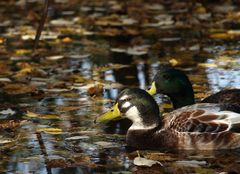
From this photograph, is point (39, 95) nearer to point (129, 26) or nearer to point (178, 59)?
point (178, 59)

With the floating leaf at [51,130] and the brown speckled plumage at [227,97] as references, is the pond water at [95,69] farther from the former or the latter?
the brown speckled plumage at [227,97]

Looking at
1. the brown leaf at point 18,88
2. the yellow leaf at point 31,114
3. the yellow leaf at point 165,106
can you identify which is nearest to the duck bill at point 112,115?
the yellow leaf at point 31,114

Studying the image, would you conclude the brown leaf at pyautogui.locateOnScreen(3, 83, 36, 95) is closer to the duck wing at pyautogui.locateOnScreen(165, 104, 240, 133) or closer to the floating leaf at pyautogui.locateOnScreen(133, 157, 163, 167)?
the duck wing at pyautogui.locateOnScreen(165, 104, 240, 133)

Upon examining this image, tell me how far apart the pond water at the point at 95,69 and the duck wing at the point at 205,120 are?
207 millimetres

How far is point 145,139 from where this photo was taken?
7.23 metres

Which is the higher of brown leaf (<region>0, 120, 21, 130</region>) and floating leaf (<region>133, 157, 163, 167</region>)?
brown leaf (<region>0, 120, 21, 130</region>)

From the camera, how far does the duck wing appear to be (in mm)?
6906

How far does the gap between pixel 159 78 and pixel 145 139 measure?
38.1 inches

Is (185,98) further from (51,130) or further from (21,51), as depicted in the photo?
(21,51)

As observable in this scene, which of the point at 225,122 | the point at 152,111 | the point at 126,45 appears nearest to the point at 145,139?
the point at 152,111

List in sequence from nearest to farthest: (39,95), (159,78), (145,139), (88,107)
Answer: (145,139)
(159,78)
(88,107)
(39,95)

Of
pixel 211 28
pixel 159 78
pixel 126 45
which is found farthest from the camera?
pixel 211 28

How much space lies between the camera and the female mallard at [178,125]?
6.95 metres

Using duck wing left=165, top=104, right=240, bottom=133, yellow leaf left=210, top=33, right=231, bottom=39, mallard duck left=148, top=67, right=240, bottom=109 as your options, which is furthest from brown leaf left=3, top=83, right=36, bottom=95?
yellow leaf left=210, top=33, right=231, bottom=39
